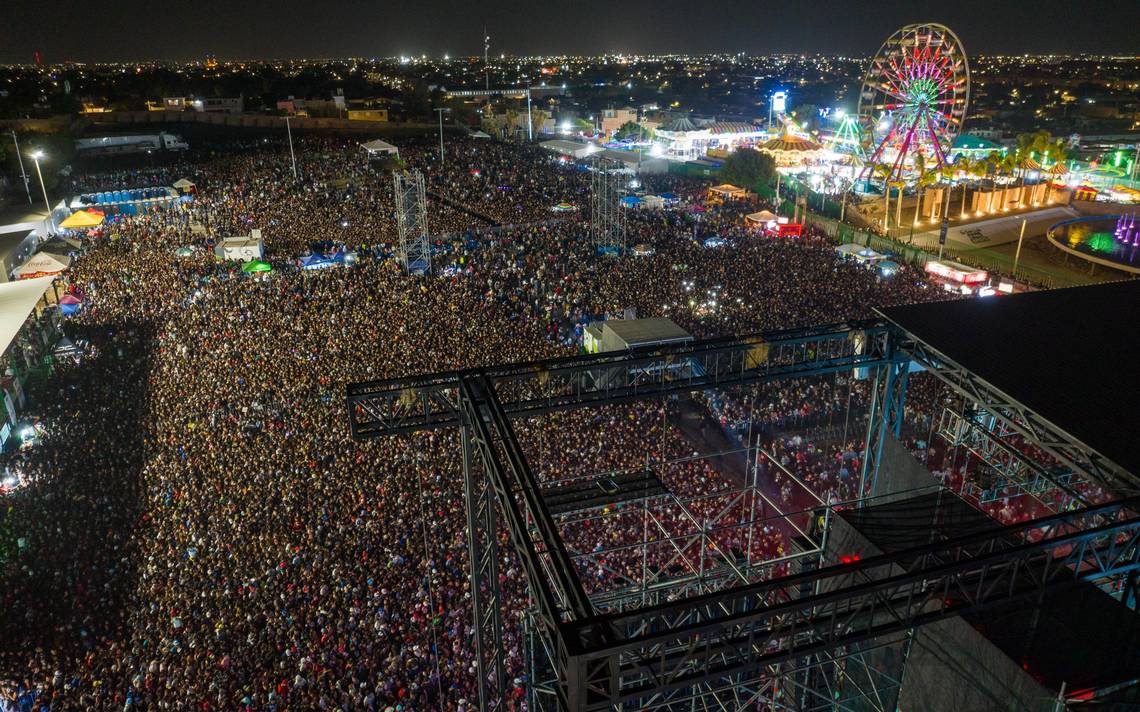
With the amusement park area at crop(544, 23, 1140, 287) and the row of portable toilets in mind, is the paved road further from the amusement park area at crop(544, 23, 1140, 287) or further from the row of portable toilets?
the row of portable toilets

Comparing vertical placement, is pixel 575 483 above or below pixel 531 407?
below

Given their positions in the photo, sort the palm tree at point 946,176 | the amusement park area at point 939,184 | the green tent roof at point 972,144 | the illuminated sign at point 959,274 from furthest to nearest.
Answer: the green tent roof at point 972,144, the palm tree at point 946,176, the amusement park area at point 939,184, the illuminated sign at point 959,274

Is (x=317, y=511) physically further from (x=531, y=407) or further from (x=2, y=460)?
(x=2, y=460)

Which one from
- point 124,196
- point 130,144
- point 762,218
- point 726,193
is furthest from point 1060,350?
point 130,144

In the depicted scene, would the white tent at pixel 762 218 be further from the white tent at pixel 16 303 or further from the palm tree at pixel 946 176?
the white tent at pixel 16 303

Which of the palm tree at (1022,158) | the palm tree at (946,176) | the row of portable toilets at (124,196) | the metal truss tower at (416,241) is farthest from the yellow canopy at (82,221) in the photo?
the palm tree at (1022,158)

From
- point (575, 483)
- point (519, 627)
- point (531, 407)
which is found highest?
point (531, 407)

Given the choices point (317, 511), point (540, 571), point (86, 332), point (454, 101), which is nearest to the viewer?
point (540, 571)

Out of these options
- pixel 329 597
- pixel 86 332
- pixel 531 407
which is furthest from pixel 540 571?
pixel 86 332
